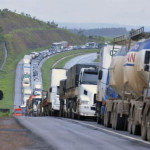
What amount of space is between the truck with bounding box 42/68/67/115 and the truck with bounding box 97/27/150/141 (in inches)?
916

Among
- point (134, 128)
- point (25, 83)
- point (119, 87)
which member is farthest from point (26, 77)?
point (134, 128)

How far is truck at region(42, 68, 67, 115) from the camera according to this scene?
5484 centimetres

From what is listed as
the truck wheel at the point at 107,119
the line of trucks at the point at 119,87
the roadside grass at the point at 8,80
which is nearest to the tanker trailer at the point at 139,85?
the line of trucks at the point at 119,87

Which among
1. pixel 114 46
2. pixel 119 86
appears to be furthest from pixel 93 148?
pixel 114 46

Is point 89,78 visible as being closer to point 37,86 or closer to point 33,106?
point 33,106

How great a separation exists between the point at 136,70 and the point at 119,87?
4.34 meters

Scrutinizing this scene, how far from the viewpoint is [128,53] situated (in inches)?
1016

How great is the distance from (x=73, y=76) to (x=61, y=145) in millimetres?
26746

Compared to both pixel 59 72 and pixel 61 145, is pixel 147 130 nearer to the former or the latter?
pixel 61 145

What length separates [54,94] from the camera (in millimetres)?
55500

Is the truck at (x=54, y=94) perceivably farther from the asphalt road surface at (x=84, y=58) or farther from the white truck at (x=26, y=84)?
the asphalt road surface at (x=84, y=58)

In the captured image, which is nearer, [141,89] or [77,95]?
[141,89]

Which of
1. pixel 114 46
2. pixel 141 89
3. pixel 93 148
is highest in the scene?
pixel 114 46

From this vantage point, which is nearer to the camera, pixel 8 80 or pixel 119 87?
pixel 119 87
